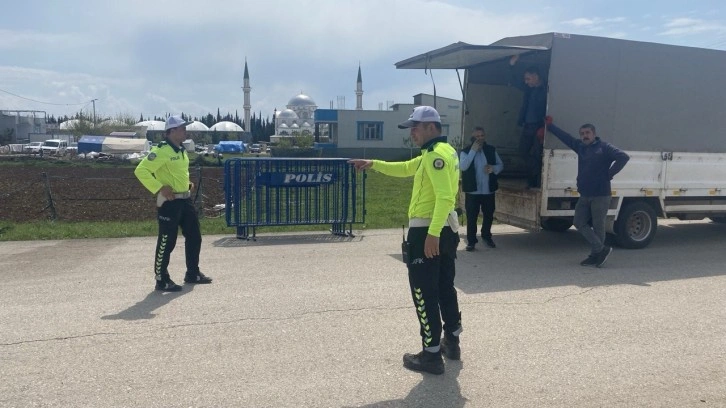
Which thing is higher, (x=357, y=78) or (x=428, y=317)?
(x=357, y=78)

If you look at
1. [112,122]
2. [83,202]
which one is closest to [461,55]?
[83,202]

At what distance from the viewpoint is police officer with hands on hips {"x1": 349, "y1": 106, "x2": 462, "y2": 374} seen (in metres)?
4.16

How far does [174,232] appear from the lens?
6.63 m

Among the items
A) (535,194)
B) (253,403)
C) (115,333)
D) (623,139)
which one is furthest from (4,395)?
(623,139)

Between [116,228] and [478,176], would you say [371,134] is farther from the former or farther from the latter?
[478,176]

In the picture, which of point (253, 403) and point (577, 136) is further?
point (577, 136)

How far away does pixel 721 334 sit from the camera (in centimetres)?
529

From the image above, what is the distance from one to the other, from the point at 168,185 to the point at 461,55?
4.95 meters

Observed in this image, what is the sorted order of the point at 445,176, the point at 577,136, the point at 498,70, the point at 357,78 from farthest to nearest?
the point at 357,78 → the point at 498,70 → the point at 577,136 → the point at 445,176

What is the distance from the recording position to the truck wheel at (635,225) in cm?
906

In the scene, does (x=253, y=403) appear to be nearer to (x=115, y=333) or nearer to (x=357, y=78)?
(x=115, y=333)

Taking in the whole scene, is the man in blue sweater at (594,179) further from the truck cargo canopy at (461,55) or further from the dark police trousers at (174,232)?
the dark police trousers at (174,232)

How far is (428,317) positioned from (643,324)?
251 centimetres

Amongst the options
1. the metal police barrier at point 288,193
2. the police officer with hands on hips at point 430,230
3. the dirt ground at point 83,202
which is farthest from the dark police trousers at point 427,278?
the dirt ground at point 83,202
